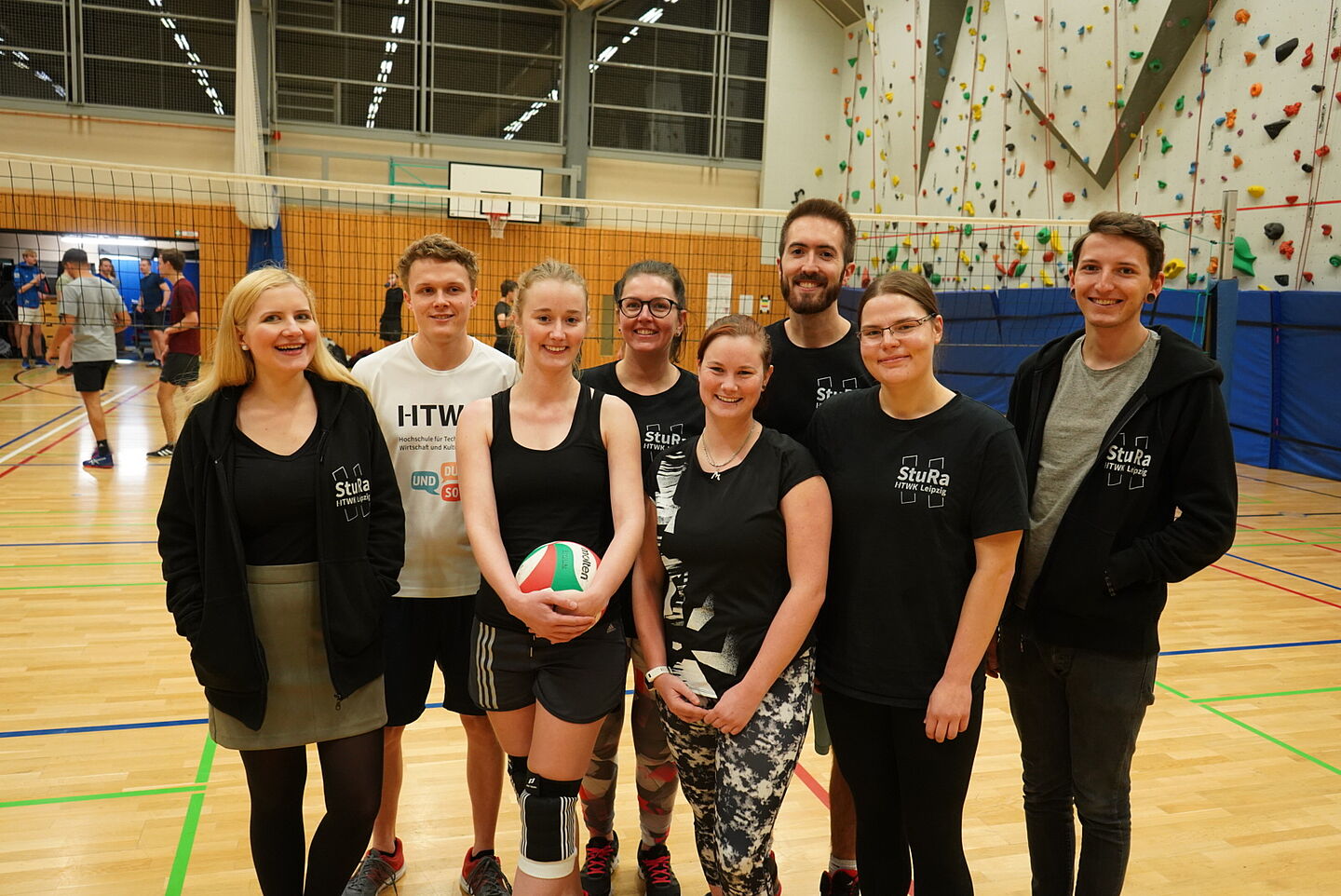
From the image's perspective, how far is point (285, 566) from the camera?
2.10 metres

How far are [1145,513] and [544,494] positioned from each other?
141 centimetres

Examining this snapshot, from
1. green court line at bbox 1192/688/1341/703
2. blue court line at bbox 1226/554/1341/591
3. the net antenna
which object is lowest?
green court line at bbox 1192/688/1341/703

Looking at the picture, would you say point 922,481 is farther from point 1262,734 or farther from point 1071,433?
point 1262,734

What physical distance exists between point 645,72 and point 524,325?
1543 cm

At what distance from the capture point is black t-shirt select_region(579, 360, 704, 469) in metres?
2.53

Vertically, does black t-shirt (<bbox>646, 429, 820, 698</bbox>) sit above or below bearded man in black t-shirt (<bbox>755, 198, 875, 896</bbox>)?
below

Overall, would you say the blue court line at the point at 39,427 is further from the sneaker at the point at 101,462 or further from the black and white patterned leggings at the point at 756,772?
the black and white patterned leggings at the point at 756,772

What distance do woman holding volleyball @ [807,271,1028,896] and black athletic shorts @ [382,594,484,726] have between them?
3.56 ft

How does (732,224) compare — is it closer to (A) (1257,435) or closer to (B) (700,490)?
(A) (1257,435)

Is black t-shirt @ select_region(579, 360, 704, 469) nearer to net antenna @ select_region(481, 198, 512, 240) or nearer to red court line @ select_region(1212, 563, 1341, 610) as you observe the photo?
red court line @ select_region(1212, 563, 1341, 610)

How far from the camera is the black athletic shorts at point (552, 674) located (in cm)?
217

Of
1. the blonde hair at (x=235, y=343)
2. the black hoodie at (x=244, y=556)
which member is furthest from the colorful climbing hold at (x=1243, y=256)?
the blonde hair at (x=235, y=343)

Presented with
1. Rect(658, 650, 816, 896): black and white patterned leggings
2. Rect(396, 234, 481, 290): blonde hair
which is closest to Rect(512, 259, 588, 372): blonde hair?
Rect(396, 234, 481, 290): blonde hair

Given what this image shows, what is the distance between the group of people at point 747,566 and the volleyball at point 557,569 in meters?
0.03
